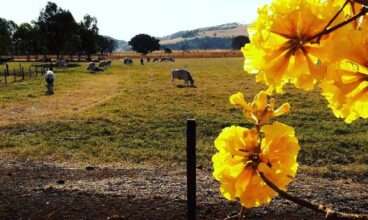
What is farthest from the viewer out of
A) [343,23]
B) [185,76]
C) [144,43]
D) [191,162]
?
[144,43]

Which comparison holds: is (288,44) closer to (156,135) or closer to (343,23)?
(343,23)

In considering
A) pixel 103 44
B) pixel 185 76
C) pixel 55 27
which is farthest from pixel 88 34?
pixel 185 76

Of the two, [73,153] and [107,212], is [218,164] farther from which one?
[73,153]

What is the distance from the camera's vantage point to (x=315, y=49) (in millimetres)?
523

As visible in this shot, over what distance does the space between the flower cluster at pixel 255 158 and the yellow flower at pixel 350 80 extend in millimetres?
102

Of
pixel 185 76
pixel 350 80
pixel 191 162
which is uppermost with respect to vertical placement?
pixel 350 80

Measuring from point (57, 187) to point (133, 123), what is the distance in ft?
18.3

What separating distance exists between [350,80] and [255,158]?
152mm

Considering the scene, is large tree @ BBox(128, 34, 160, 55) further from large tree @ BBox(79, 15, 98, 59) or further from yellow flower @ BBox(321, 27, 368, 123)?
yellow flower @ BBox(321, 27, 368, 123)

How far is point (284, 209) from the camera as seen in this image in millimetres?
5727

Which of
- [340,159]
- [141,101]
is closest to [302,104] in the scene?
[141,101]

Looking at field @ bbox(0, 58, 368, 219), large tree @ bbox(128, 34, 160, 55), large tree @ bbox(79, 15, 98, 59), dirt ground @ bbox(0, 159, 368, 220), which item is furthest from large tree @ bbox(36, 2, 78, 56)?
dirt ground @ bbox(0, 159, 368, 220)

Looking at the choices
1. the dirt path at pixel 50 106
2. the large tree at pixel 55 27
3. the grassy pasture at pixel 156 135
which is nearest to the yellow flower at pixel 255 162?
the grassy pasture at pixel 156 135

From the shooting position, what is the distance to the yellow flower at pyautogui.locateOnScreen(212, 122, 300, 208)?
0.61 meters
